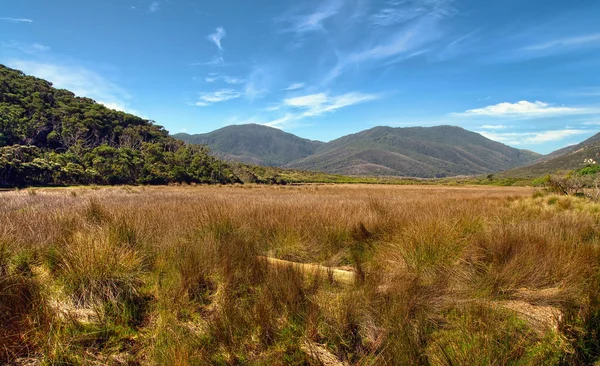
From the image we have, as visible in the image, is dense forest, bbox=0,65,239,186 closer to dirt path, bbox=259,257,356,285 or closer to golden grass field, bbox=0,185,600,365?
golden grass field, bbox=0,185,600,365

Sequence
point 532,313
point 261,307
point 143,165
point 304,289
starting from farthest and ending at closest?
point 143,165 < point 304,289 < point 532,313 < point 261,307

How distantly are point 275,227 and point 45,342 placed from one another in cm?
362

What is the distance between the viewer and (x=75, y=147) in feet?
153

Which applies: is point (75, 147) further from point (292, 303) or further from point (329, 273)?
point (292, 303)

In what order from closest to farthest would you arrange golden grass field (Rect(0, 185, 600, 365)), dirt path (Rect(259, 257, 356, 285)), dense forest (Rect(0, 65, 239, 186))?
golden grass field (Rect(0, 185, 600, 365)) < dirt path (Rect(259, 257, 356, 285)) < dense forest (Rect(0, 65, 239, 186))

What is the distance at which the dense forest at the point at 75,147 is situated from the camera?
31.5 meters

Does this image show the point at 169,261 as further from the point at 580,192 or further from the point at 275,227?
the point at 580,192

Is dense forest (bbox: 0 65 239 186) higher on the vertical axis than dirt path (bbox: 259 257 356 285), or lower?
higher

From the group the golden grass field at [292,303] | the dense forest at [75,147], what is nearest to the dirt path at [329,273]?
the golden grass field at [292,303]

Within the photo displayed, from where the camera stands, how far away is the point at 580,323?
235cm

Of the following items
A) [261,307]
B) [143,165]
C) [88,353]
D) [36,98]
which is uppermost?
[36,98]

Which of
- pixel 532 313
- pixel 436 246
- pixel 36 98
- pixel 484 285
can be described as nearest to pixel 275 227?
pixel 436 246

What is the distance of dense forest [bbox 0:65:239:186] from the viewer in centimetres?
3148

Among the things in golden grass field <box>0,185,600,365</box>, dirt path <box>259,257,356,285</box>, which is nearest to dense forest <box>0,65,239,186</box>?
golden grass field <box>0,185,600,365</box>
